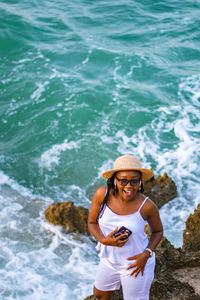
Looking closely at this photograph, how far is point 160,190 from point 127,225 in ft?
14.1

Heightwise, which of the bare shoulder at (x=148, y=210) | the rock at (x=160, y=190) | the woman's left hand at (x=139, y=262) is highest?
the bare shoulder at (x=148, y=210)

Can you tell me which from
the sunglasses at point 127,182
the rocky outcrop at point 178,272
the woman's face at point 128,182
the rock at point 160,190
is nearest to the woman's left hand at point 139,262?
the woman's face at point 128,182

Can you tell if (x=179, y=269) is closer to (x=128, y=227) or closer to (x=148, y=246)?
(x=148, y=246)

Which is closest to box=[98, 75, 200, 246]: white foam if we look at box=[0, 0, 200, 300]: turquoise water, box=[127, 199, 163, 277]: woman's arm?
box=[0, 0, 200, 300]: turquoise water

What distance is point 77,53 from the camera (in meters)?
13.6

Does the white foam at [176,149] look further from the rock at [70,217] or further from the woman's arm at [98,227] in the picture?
the woman's arm at [98,227]

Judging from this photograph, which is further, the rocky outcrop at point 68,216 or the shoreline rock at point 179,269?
the rocky outcrop at point 68,216

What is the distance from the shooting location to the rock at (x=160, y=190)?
6.94 meters

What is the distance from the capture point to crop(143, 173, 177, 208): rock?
694 cm

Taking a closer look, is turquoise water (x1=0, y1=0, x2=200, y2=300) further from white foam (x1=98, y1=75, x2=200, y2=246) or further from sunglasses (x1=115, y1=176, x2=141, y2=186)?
sunglasses (x1=115, y1=176, x2=141, y2=186)

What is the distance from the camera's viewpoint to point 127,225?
9.32 feet

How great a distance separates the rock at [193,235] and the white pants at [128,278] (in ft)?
5.55

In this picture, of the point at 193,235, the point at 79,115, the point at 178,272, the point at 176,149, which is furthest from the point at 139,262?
the point at 79,115

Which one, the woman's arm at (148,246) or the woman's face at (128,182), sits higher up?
the woman's face at (128,182)
